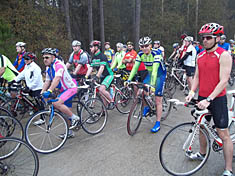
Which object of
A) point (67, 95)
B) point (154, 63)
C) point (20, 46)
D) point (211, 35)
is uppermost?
point (20, 46)

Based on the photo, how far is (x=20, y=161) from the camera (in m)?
3.18

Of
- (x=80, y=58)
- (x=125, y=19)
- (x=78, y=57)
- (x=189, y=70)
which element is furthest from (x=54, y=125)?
(x=125, y=19)

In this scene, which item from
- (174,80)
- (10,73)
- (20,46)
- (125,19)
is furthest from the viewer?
(125,19)

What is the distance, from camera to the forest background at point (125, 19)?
47.2ft

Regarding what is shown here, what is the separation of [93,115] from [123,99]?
5.72 feet

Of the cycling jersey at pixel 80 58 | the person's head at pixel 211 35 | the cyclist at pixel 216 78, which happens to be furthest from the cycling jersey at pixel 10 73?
the person's head at pixel 211 35

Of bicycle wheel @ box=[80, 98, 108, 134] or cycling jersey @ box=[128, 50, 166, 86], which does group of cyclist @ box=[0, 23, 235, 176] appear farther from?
Answer: bicycle wheel @ box=[80, 98, 108, 134]

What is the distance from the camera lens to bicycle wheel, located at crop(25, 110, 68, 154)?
390 cm

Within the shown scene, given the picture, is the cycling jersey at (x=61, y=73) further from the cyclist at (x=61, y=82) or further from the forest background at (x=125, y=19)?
the forest background at (x=125, y=19)

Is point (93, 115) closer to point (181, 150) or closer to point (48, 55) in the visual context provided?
point (48, 55)

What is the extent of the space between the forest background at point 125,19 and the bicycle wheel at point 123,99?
8.70 meters

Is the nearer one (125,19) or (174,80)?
(174,80)

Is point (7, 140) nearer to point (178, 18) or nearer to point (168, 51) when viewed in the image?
point (168, 51)

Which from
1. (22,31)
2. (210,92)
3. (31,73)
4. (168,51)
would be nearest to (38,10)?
(22,31)
